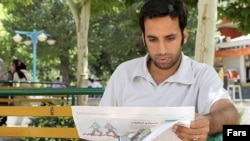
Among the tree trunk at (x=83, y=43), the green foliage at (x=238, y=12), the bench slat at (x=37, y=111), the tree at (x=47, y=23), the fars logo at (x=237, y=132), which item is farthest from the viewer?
the tree at (x=47, y=23)

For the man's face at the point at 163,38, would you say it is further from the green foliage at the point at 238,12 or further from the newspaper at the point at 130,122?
the green foliage at the point at 238,12

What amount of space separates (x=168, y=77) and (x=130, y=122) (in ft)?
1.39

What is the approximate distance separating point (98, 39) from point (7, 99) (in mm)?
20943

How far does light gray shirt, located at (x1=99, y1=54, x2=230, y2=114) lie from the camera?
204 cm

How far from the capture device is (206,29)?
4312 millimetres

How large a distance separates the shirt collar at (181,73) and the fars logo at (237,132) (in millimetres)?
596

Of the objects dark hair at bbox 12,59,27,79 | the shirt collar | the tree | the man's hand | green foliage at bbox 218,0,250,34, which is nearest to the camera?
the man's hand

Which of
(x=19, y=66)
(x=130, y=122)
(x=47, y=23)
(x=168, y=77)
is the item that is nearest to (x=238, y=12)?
(x=19, y=66)

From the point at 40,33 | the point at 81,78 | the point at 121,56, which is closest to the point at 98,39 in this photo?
the point at 121,56

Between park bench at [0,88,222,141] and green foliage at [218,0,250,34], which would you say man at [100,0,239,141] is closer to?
park bench at [0,88,222,141]

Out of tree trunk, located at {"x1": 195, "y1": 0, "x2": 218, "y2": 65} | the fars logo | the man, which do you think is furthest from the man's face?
tree trunk, located at {"x1": 195, "y1": 0, "x2": 218, "y2": 65}

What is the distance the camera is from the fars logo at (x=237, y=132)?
1476mm

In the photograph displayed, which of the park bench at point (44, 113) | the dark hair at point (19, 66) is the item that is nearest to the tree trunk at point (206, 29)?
the park bench at point (44, 113)

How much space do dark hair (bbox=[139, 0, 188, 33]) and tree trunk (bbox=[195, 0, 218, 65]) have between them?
2.31m
